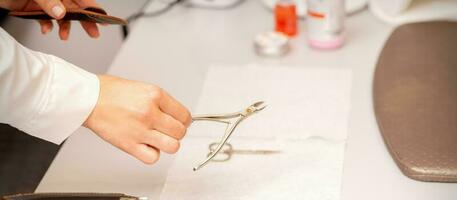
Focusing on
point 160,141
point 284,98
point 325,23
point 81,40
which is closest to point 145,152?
point 160,141

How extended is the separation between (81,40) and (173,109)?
24.1 inches

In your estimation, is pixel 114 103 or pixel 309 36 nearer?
pixel 114 103

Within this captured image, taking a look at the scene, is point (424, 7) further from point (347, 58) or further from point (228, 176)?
point (228, 176)

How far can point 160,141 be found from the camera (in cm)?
69

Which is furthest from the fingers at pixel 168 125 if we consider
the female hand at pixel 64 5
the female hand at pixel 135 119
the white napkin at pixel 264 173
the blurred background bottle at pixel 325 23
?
the blurred background bottle at pixel 325 23

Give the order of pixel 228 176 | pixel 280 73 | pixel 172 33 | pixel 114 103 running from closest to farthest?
1. pixel 114 103
2. pixel 228 176
3. pixel 280 73
4. pixel 172 33

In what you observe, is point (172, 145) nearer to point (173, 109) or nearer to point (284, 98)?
point (173, 109)

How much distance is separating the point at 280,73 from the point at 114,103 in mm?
428

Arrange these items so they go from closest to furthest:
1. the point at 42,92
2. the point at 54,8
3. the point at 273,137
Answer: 1. the point at 42,92
2. the point at 54,8
3. the point at 273,137

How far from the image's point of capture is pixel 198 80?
1.05m

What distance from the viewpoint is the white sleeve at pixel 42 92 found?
0.63 metres

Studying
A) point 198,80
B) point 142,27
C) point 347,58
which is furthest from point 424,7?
point 142,27

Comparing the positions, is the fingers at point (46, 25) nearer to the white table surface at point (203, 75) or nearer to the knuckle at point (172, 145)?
the white table surface at point (203, 75)

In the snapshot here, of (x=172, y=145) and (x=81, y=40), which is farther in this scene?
(x=81, y=40)
